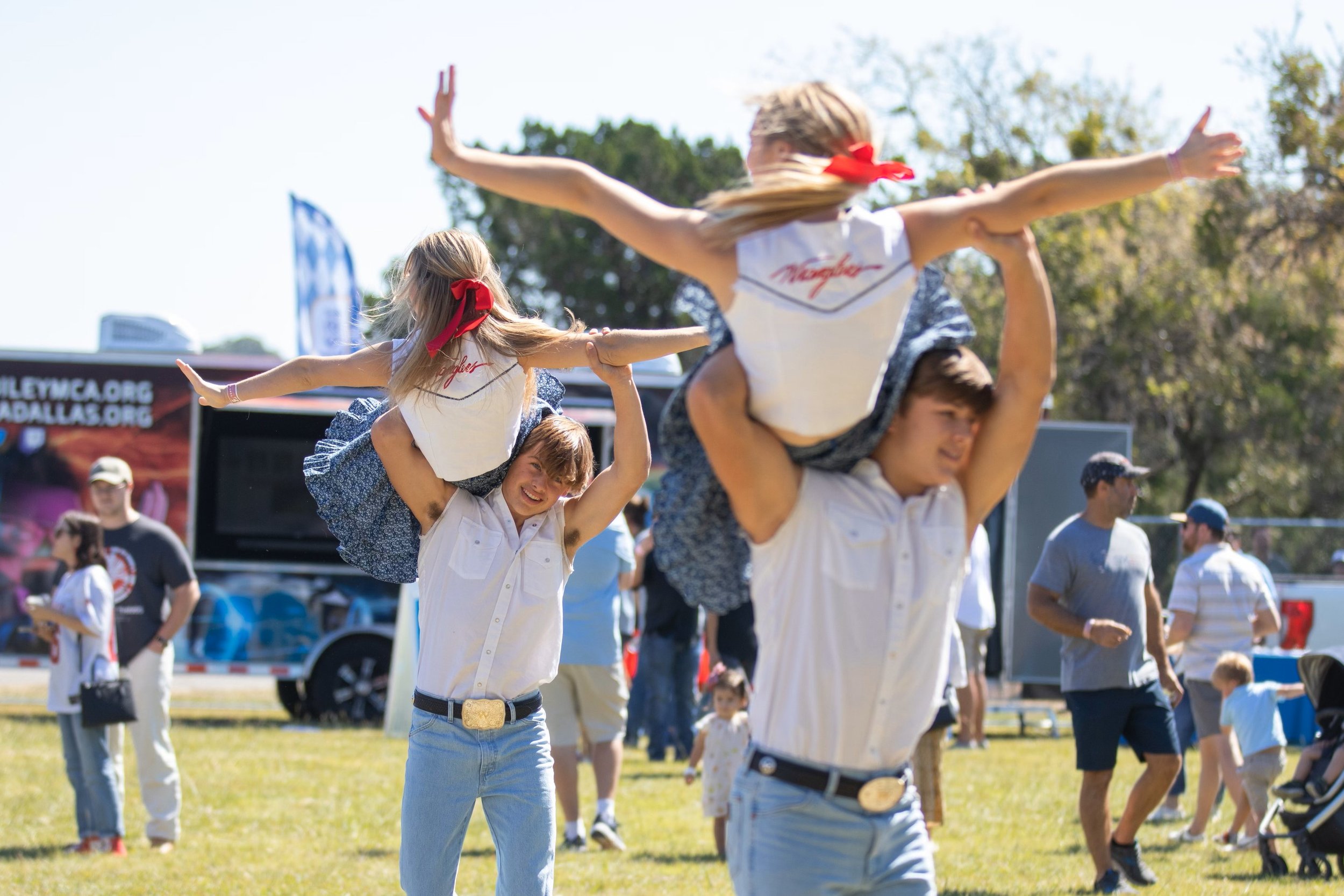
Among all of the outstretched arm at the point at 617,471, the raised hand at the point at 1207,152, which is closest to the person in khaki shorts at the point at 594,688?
the outstretched arm at the point at 617,471

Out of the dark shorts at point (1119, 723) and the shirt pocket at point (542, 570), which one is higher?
the shirt pocket at point (542, 570)

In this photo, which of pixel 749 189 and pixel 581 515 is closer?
pixel 749 189

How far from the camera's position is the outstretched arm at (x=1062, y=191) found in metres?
2.46

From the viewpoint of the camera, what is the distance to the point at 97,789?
24.4 feet

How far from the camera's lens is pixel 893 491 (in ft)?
8.54

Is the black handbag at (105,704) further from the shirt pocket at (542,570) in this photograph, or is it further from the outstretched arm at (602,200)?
the outstretched arm at (602,200)

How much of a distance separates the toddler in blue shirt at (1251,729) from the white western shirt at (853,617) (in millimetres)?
5664

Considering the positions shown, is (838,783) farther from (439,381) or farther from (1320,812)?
(1320,812)

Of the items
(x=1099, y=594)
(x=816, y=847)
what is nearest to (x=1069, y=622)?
(x=1099, y=594)

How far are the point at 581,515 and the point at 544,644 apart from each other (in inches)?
14.1

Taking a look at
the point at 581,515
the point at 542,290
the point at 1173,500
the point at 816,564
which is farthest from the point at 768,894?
the point at 542,290

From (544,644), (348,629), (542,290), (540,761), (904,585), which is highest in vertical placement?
(542,290)

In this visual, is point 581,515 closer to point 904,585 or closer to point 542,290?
point 904,585

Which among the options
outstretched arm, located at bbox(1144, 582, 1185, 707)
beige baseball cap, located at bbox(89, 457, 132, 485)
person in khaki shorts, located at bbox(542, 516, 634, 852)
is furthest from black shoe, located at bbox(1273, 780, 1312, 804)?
beige baseball cap, located at bbox(89, 457, 132, 485)
